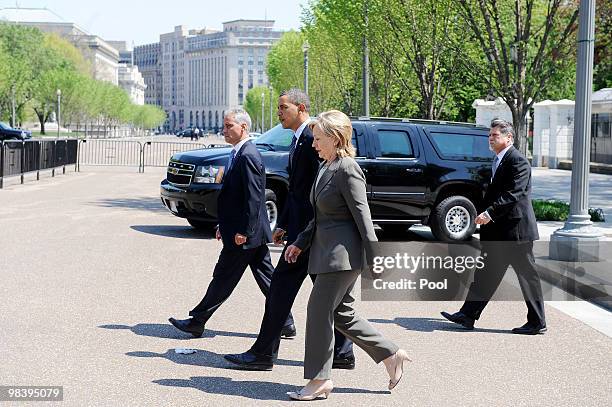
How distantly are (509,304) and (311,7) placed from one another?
4153cm

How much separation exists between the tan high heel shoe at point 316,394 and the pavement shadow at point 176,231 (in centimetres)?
946

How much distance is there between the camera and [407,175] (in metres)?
15.2

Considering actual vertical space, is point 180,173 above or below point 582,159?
below

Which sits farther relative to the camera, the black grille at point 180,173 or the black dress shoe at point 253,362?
the black grille at point 180,173

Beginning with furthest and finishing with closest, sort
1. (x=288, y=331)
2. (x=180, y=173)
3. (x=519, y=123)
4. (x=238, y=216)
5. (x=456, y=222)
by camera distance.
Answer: (x=519, y=123), (x=180, y=173), (x=456, y=222), (x=288, y=331), (x=238, y=216)

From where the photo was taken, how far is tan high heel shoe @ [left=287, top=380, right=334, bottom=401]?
6.29 m

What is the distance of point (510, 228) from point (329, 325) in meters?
2.89

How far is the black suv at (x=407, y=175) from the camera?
15.2 meters

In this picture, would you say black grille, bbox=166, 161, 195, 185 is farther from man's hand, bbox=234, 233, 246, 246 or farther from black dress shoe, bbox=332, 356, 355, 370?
black dress shoe, bbox=332, 356, 355, 370

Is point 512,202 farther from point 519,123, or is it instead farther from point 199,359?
point 519,123

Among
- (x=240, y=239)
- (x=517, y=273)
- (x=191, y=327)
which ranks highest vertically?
(x=240, y=239)

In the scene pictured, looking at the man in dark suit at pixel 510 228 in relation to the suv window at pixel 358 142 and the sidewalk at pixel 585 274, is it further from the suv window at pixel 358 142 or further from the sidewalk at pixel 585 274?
the suv window at pixel 358 142

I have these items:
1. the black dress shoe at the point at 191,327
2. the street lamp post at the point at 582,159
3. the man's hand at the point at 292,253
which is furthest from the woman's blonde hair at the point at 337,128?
the street lamp post at the point at 582,159

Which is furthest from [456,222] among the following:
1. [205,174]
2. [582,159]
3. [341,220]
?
[341,220]
